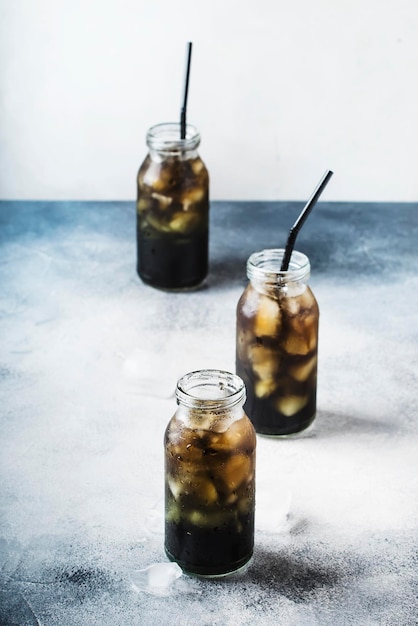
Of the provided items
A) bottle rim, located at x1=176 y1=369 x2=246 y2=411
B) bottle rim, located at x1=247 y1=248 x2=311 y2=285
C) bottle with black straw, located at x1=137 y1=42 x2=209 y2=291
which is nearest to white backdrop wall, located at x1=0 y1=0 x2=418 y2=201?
bottle with black straw, located at x1=137 y1=42 x2=209 y2=291

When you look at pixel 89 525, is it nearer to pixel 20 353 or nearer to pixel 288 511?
pixel 288 511

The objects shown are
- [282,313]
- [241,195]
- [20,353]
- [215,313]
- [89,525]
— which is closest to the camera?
[89,525]

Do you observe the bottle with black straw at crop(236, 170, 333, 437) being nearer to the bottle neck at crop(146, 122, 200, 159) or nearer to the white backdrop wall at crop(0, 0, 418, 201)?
the bottle neck at crop(146, 122, 200, 159)

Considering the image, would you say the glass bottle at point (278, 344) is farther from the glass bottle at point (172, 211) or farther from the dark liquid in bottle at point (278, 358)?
the glass bottle at point (172, 211)

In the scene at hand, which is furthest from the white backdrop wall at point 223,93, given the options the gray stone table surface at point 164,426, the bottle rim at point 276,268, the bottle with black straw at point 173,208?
the bottle rim at point 276,268

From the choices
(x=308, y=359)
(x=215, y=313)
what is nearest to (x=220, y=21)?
(x=215, y=313)

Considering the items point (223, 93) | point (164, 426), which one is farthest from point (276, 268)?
point (223, 93)

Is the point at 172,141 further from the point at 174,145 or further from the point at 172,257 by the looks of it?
the point at 172,257
